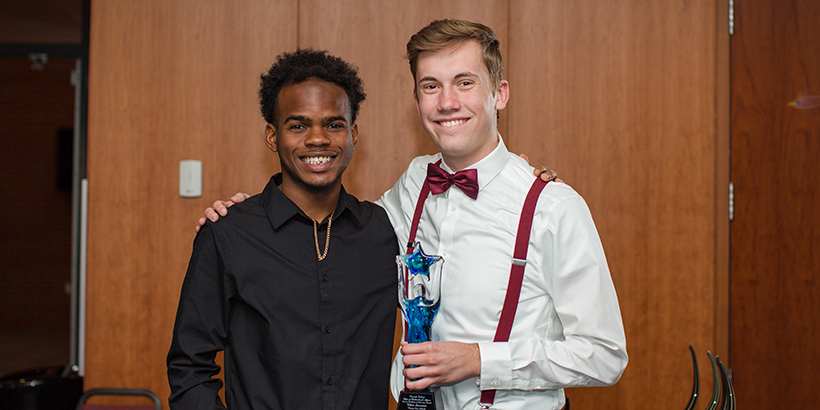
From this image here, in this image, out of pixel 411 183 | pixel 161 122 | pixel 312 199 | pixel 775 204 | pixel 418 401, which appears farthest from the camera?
pixel 161 122

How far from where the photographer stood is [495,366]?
1.26m

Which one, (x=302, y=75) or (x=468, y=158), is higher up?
(x=302, y=75)

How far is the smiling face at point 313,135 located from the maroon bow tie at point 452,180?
252mm

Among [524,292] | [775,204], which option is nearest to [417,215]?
[524,292]

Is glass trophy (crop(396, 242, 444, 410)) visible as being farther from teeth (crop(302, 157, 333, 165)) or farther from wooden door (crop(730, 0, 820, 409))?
wooden door (crop(730, 0, 820, 409))

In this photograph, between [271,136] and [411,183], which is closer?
[271,136]

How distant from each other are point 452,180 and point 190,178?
1.34m

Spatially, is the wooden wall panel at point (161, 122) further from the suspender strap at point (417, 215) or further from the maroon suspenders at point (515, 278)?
the maroon suspenders at point (515, 278)

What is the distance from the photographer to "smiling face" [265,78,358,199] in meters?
1.40

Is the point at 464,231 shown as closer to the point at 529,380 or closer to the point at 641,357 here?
the point at 529,380

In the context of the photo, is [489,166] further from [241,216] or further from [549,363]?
[241,216]

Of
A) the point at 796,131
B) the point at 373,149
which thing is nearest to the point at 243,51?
the point at 373,149

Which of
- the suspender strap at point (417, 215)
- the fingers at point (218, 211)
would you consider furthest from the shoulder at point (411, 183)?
the fingers at point (218, 211)

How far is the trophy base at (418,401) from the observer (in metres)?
1.25
